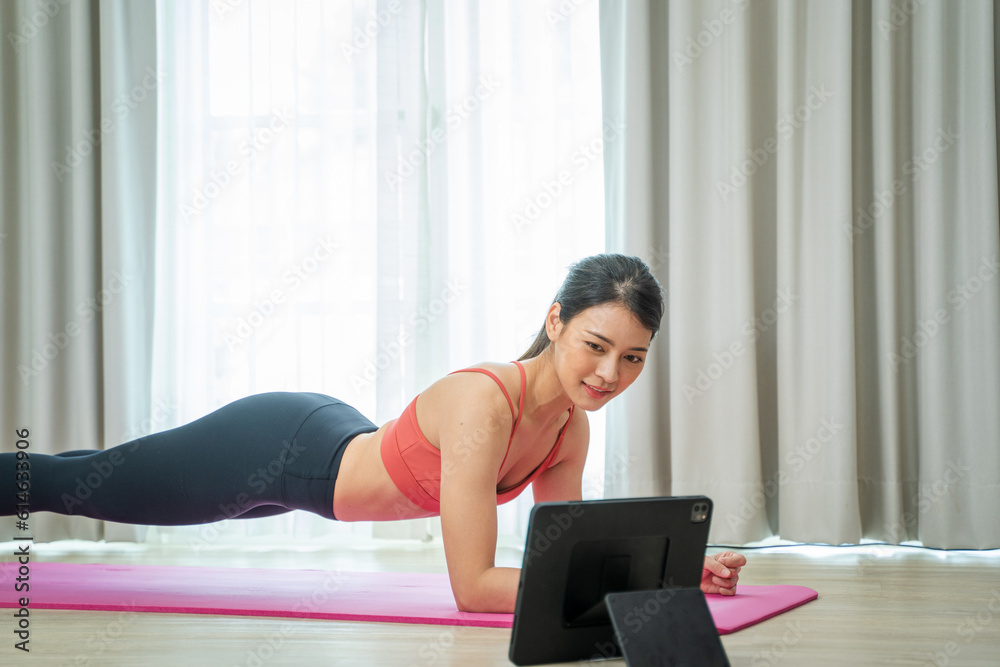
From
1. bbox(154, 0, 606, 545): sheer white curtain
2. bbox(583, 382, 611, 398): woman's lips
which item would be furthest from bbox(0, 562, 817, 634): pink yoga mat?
bbox(154, 0, 606, 545): sheer white curtain

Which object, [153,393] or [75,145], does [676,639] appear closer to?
[153,393]

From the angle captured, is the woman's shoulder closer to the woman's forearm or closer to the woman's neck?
the woman's neck

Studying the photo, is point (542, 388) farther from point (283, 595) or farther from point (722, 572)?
point (283, 595)

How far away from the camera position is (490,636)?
1385mm

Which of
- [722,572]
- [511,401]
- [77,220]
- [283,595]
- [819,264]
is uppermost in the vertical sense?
[77,220]

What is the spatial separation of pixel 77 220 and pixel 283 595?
5.72 feet

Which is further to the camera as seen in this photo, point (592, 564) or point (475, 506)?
point (475, 506)

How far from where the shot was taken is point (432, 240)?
277 centimetres

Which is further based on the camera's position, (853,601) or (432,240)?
(432,240)

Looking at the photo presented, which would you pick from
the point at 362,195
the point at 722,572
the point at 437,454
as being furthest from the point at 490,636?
the point at 362,195

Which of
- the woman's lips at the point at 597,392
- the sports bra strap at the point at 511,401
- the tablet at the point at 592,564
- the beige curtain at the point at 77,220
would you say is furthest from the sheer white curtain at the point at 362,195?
the tablet at the point at 592,564

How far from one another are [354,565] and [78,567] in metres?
0.72

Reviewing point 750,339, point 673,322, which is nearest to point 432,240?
point 673,322

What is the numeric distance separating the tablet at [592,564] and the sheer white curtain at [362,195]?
147 centimetres
